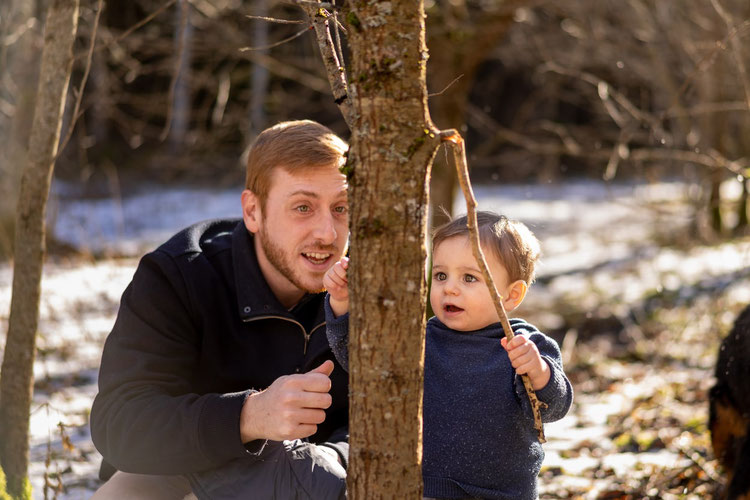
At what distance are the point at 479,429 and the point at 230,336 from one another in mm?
875

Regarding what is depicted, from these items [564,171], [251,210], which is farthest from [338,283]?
[564,171]

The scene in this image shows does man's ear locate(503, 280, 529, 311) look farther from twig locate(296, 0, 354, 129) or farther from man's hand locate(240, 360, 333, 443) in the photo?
twig locate(296, 0, 354, 129)

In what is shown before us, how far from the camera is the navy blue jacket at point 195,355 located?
97.1 inches

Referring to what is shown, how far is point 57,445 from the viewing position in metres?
4.57

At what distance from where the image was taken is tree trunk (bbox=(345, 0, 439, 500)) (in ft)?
5.79

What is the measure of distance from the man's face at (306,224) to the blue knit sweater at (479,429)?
462 mm

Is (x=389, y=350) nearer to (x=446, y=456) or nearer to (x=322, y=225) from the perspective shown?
(x=446, y=456)

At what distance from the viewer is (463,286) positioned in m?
2.49

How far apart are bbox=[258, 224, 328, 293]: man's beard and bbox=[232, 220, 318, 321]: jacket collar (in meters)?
0.05

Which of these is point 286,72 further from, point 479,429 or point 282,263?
point 479,429

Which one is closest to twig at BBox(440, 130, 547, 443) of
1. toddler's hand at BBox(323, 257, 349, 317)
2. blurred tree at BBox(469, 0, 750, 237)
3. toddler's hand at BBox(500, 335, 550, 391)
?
toddler's hand at BBox(500, 335, 550, 391)

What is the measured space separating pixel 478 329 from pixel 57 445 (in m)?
2.93

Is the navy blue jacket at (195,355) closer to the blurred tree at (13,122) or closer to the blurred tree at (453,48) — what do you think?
the blurred tree at (453,48)

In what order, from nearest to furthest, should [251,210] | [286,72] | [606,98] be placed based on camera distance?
[251,210] → [606,98] → [286,72]
